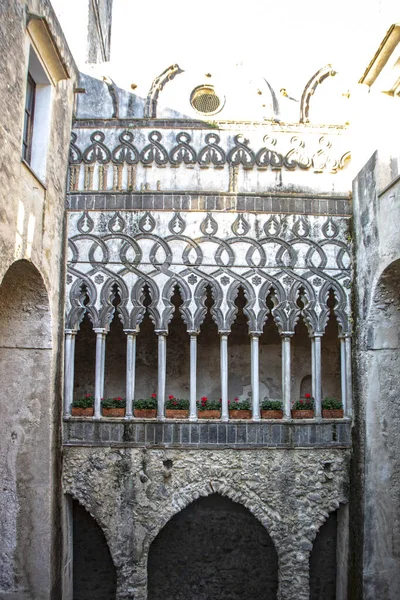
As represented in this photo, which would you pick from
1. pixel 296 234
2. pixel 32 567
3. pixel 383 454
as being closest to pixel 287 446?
pixel 383 454

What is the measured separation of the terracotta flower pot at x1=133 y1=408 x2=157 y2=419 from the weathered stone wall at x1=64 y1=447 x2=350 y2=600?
2.00ft

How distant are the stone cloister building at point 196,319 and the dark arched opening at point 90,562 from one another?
4cm

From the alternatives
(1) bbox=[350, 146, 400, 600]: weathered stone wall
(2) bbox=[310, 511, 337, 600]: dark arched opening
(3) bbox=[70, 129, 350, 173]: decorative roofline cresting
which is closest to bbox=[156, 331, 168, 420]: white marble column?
(3) bbox=[70, 129, 350, 173]: decorative roofline cresting

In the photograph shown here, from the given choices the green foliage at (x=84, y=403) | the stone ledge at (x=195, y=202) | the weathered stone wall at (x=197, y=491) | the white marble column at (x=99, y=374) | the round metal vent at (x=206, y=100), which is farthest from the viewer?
the round metal vent at (x=206, y=100)

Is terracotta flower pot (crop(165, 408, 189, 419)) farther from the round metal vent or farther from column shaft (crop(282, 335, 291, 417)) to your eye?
the round metal vent

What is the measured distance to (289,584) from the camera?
954cm

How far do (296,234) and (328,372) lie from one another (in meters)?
3.57

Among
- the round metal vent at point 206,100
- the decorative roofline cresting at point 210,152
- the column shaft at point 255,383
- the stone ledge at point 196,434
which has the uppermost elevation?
the round metal vent at point 206,100

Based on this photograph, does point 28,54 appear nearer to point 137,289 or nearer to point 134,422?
point 137,289

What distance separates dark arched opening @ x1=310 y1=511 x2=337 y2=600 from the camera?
33.9 ft

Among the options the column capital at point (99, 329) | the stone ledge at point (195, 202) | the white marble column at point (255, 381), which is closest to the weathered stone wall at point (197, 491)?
the white marble column at point (255, 381)

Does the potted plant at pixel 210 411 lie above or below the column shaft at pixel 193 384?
below

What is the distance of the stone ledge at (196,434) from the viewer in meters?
9.74

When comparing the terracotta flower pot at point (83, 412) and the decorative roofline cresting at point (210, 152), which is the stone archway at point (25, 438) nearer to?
the terracotta flower pot at point (83, 412)
